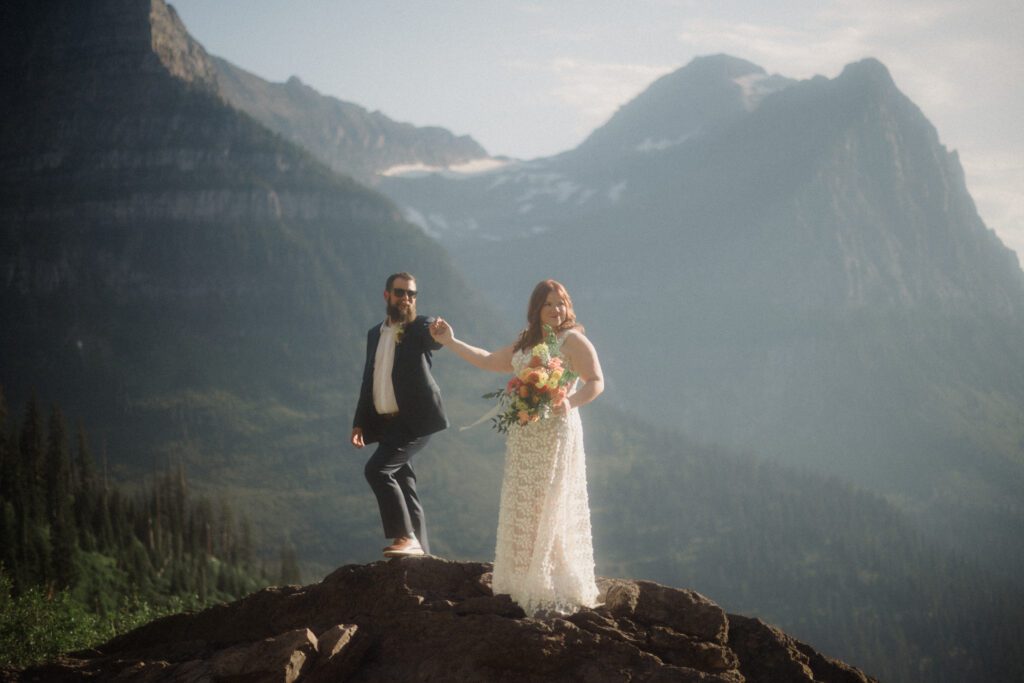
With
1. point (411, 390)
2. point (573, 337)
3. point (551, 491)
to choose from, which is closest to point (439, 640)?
point (551, 491)

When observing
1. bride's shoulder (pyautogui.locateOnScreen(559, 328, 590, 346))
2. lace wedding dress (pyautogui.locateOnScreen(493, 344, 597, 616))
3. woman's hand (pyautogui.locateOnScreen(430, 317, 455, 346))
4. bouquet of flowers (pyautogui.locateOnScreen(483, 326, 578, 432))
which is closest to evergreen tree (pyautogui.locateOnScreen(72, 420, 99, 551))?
woman's hand (pyautogui.locateOnScreen(430, 317, 455, 346))

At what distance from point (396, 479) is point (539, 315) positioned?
11.3ft

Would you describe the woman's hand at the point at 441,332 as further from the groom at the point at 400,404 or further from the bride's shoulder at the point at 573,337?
the bride's shoulder at the point at 573,337

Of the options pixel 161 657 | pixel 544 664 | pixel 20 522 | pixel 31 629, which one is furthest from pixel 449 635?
pixel 20 522

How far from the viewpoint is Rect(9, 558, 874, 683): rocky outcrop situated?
12.5 metres

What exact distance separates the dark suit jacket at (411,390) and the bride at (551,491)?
1657 millimetres

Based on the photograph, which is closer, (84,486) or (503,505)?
(503,505)

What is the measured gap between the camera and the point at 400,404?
15250 millimetres

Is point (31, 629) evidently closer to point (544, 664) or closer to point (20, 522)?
point (544, 664)

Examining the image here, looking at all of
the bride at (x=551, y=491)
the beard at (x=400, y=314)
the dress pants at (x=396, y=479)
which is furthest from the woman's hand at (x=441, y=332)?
the dress pants at (x=396, y=479)

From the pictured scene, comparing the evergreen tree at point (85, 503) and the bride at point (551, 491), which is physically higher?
the bride at point (551, 491)

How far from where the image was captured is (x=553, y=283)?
46.1 ft

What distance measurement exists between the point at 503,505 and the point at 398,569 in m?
1.82

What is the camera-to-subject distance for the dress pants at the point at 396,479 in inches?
587
